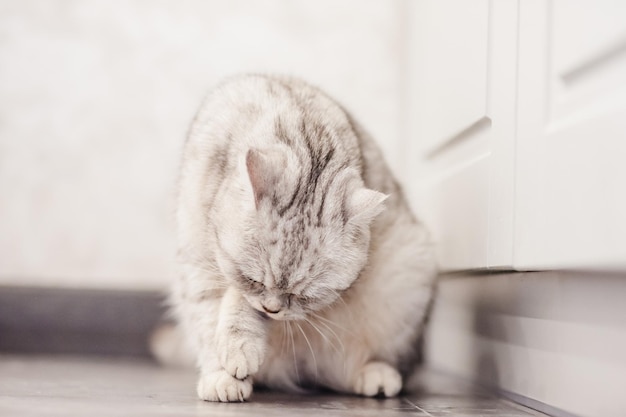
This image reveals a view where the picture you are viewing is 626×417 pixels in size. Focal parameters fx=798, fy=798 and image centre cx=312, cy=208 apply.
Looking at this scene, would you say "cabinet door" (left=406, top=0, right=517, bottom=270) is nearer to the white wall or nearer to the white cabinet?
the white cabinet

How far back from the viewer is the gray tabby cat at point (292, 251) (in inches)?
58.0

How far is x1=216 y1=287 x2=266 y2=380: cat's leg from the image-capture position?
1509mm

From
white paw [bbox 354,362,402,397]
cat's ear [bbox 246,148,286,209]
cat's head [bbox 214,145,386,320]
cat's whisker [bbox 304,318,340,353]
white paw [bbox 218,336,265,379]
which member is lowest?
white paw [bbox 354,362,402,397]

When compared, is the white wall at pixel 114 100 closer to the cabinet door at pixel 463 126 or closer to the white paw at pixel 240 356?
the cabinet door at pixel 463 126

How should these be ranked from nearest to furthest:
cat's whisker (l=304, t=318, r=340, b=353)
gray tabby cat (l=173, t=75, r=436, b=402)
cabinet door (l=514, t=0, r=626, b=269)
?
cabinet door (l=514, t=0, r=626, b=269) → gray tabby cat (l=173, t=75, r=436, b=402) → cat's whisker (l=304, t=318, r=340, b=353)

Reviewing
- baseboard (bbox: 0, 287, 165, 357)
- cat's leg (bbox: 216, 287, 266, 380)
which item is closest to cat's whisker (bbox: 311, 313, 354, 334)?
cat's leg (bbox: 216, 287, 266, 380)

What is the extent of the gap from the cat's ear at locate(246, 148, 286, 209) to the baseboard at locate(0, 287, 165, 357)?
1151 millimetres

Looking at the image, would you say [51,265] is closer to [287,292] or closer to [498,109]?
[287,292]

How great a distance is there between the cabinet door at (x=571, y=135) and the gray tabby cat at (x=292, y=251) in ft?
0.97

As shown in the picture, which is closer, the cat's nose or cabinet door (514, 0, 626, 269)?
cabinet door (514, 0, 626, 269)

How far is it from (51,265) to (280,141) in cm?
130

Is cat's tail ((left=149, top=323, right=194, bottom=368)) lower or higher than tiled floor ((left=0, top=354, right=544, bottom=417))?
higher

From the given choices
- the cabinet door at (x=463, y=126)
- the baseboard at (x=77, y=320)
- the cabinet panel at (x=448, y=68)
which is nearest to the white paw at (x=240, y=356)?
the cabinet door at (x=463, y=126)

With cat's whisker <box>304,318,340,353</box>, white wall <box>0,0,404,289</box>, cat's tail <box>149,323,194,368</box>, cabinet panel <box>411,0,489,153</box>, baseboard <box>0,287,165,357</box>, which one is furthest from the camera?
white wall <box>0,0,404,289</box>
